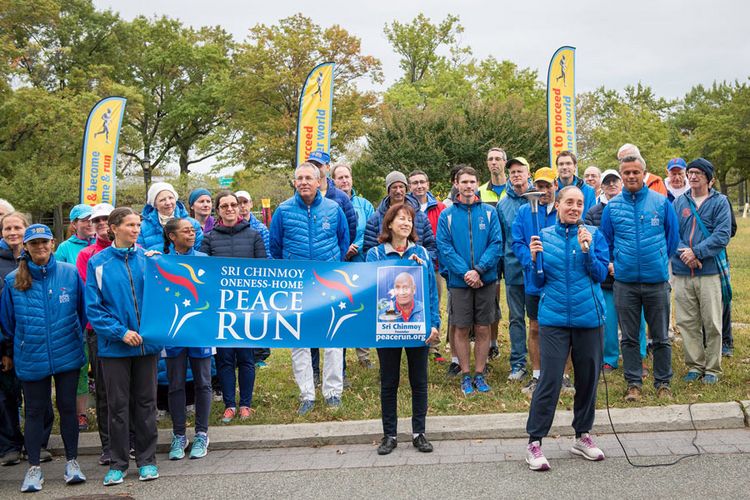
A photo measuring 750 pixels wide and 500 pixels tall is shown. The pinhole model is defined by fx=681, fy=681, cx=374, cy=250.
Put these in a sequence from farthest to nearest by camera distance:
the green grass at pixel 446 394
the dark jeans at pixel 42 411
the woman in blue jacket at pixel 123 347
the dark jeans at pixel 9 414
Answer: the green grass at pixel 446 394 < the dark jeans at pixel 9 414 < the dark jeans at pixel 42 411 < the woman in blue jacket at pixel 123 347

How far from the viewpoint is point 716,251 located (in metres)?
6.75

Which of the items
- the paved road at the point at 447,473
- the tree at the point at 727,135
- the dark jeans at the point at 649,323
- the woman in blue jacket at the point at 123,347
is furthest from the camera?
the tree at the point at 727,135

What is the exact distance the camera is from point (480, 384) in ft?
22.9

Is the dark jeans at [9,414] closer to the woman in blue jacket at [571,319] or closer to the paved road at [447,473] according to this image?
the paved road at [447,473]

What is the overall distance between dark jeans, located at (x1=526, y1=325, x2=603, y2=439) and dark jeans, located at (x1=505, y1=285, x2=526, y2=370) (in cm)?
202

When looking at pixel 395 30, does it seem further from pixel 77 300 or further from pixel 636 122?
pixel 77 300

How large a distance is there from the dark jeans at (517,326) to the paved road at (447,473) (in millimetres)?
1673

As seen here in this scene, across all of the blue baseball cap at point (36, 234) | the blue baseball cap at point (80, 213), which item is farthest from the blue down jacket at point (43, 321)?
the blue baseball cap at point (80, 213)

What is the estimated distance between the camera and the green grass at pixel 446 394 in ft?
20.9

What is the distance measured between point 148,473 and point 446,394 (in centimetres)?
297

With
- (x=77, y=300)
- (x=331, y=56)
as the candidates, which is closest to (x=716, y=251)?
(x=77, y=300)

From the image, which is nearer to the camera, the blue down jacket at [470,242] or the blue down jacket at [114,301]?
the blue down jacket at [114,301]

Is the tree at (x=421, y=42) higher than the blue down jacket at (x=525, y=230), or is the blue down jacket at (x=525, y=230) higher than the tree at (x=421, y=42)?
the tree at (x=421, y=42)

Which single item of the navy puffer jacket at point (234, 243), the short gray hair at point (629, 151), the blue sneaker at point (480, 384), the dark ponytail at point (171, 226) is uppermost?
the short gray hair at point (629, 151)
